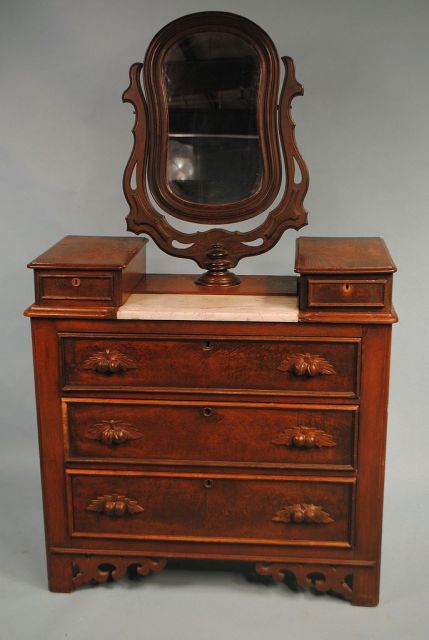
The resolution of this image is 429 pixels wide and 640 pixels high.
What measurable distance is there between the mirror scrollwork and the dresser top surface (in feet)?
0.46

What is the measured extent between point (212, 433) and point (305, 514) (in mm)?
430

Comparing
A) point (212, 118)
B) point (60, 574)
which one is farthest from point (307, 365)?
point (60, 574)

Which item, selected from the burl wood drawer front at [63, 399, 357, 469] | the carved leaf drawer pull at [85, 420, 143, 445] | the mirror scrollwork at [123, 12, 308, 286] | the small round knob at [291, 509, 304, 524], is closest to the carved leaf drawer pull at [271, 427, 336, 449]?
the burl wood drawer front at [63, 399, 357, 469]

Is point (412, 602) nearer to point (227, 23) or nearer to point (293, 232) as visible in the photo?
point (293, 232)

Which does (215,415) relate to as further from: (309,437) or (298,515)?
(298,515)

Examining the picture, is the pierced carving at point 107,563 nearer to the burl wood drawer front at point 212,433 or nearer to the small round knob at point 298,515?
the burl wood drawer front at point 212,433

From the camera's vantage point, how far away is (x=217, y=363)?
3.98 meters

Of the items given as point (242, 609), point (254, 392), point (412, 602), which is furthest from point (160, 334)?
point (412, 602)

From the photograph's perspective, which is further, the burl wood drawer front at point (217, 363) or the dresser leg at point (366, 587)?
the dresser leg at point (366, 587)

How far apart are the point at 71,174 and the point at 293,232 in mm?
961

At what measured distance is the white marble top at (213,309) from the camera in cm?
391

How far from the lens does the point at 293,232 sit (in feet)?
16.1

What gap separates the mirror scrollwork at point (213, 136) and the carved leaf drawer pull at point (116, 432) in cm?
66

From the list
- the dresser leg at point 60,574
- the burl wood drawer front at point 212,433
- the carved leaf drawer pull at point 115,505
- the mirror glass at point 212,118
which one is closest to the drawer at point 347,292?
the burl wood drawer front at point 212,433
